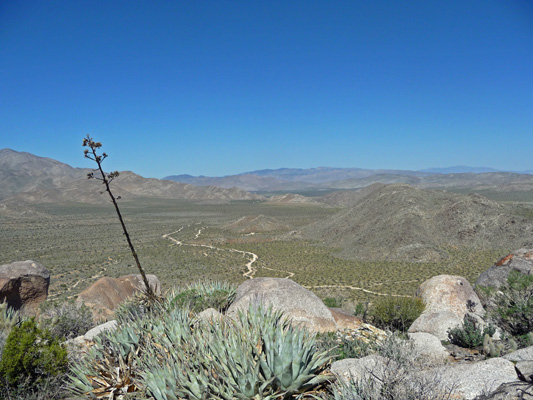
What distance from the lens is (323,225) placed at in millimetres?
44344

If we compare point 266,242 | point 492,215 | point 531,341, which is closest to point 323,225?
point 266,242

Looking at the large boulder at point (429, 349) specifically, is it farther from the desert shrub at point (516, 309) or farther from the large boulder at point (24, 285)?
the large boulder at point (24, 285)

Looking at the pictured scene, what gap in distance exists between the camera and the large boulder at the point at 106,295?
12.1 m

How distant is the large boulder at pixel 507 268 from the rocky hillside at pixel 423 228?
1412cm

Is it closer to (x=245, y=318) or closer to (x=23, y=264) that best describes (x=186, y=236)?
(x=23, y=264)

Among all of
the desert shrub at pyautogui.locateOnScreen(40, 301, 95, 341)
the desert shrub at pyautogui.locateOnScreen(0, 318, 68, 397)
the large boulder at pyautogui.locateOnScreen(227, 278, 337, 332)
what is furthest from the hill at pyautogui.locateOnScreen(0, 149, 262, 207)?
the desert shrub at pyautogui.locateOnScreen(0, 318, 68, 397)

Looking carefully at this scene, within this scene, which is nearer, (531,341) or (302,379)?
(302,379)

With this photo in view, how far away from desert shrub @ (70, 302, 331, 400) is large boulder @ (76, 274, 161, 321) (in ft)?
23.0

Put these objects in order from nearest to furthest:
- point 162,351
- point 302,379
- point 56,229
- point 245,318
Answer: point 302,379 → point 162,351 → point 245,318 → point 56,229

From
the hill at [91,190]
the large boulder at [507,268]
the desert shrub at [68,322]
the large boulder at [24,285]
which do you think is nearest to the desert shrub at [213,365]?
the desert shrub at [68,322]

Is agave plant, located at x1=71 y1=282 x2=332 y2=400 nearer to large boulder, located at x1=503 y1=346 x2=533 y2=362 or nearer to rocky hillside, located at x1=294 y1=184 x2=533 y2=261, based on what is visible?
large boulder, located at x1=503 y1=346 x2=533 y2=362

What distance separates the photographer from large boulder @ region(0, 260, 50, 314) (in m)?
12.2

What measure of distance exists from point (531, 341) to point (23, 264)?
1618 cm

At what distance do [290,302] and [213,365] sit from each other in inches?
196
